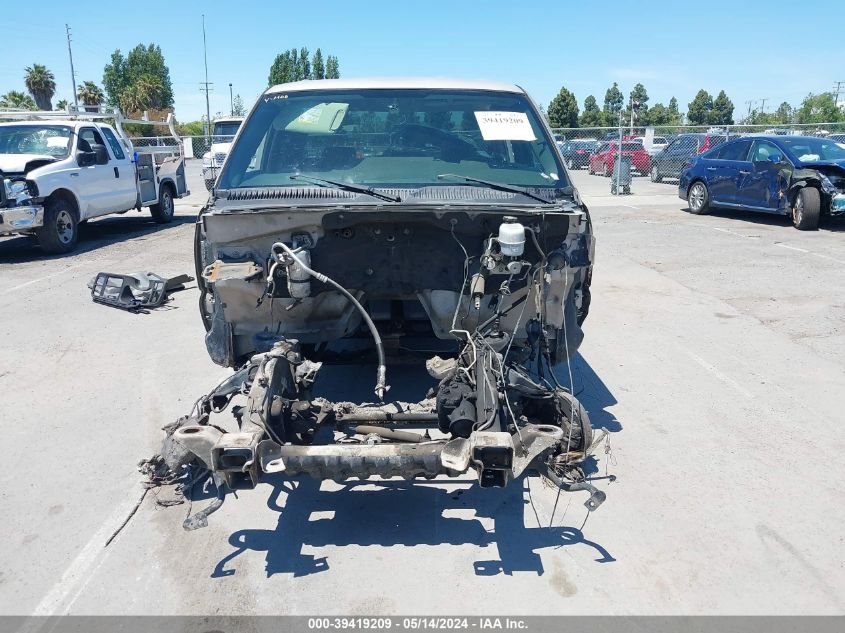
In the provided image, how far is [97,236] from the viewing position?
13320mm

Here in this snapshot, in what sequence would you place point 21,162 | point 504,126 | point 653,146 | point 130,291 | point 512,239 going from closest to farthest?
point 512,239 < point 504,126 < point 130,291 < point 21,162 < point 653,146

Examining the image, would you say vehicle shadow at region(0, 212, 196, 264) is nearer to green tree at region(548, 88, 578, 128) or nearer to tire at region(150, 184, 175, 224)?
tire at region(150, 184, 175, 224)

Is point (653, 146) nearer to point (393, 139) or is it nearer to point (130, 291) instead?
point (130, 291)

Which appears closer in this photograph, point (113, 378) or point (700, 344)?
point (113, 378)

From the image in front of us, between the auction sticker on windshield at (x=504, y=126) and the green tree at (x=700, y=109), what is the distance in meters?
75.9

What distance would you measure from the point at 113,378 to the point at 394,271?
3154 millimetres

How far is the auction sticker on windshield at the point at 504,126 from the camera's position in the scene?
441cm

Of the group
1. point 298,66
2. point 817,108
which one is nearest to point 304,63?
point 298,66

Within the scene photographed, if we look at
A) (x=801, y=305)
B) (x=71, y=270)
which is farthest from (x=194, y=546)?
(x=71, y=270)

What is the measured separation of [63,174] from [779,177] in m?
12.4

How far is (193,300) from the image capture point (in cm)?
827

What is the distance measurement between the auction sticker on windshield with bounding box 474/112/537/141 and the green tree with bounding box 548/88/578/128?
2103 inches

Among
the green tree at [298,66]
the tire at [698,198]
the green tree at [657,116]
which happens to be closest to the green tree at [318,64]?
the green tree at [298,66]
